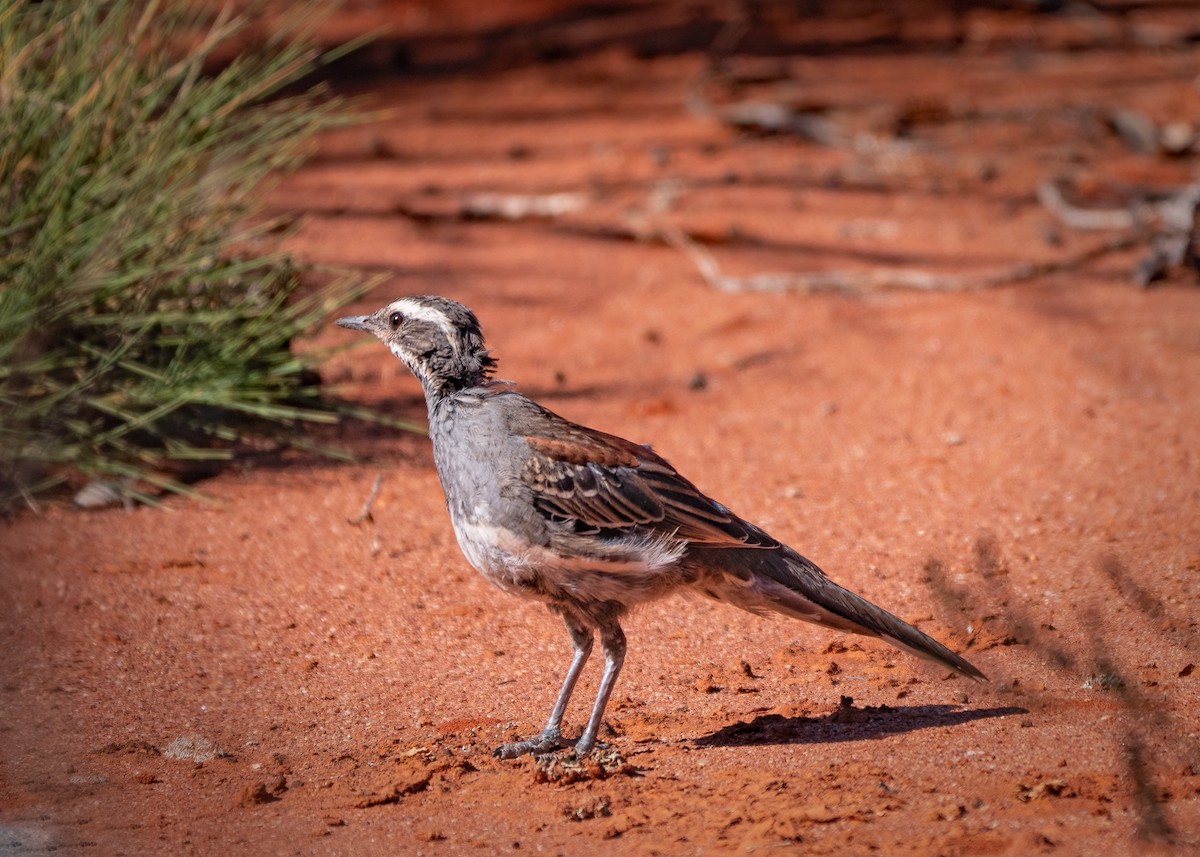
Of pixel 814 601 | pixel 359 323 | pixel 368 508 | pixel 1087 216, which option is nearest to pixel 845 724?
pixel 814 601

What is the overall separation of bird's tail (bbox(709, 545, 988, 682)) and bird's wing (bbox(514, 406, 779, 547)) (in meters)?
0.09

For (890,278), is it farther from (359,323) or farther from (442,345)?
(442,345)

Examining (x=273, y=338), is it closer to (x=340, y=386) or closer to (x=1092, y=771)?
(x=340, y=386)

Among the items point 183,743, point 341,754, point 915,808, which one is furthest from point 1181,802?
point 183,743

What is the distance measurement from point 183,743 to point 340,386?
3545mm

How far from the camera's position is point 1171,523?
550cm

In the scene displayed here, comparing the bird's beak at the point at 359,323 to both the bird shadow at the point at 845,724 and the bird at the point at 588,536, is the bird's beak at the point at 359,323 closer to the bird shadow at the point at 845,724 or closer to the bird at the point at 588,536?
the bird at the point at 588,536

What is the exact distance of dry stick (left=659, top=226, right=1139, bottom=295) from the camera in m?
8.87

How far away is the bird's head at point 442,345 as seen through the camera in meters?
4.63

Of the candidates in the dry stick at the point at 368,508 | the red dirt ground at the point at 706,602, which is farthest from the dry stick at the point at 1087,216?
the dry stick at the point at 368,508

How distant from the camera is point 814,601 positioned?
437 cm

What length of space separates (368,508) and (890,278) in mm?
4298

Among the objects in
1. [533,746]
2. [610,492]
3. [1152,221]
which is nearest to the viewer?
[533,746]

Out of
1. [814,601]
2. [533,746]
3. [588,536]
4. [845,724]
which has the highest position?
[588,536]
